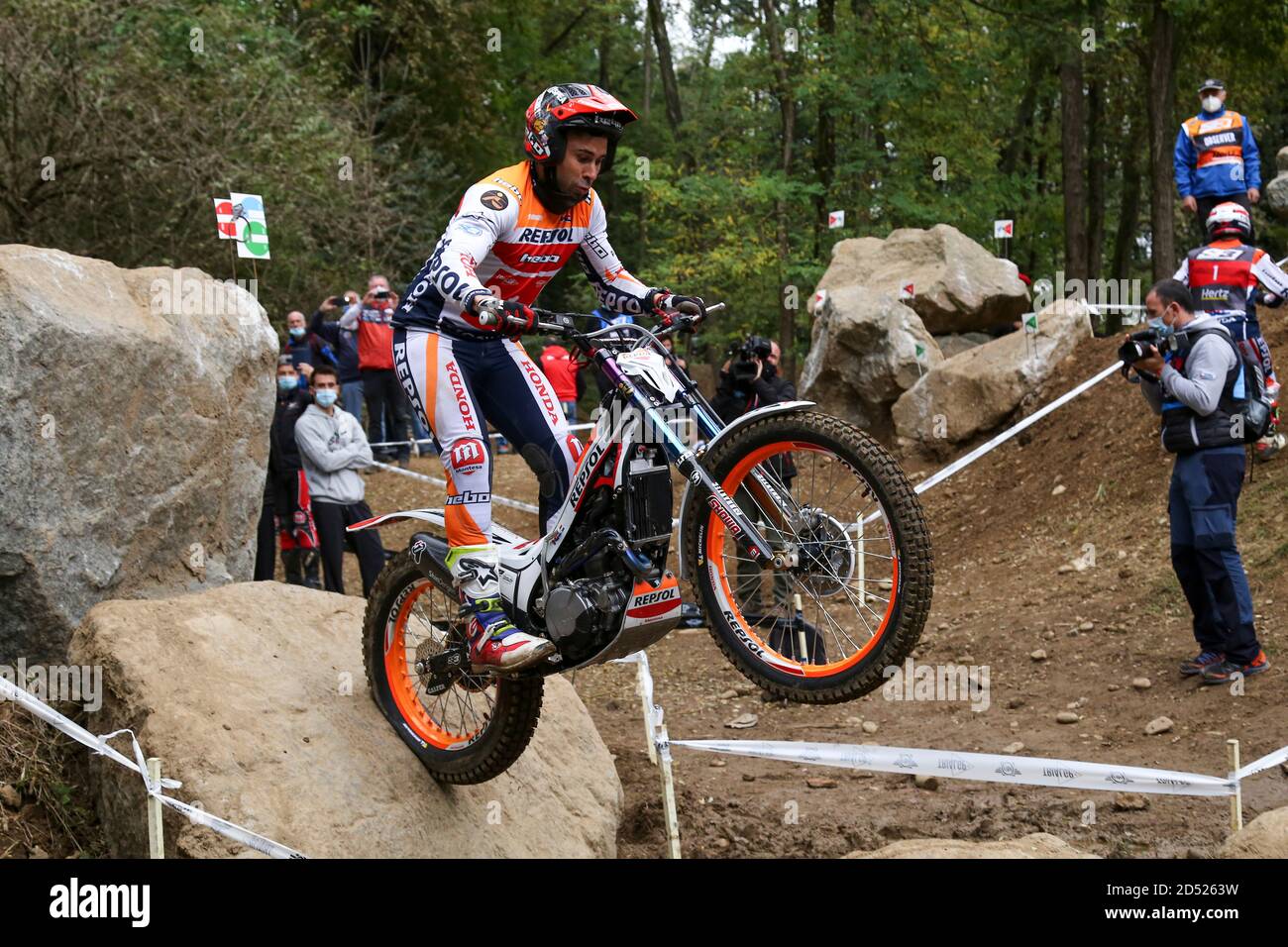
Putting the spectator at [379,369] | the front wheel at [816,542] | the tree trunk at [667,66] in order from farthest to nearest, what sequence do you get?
the tree trunk at [667,66] → the spectator at [379,369] → the front wheel at [816,542]

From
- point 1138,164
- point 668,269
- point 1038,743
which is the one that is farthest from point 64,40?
point 1138,164

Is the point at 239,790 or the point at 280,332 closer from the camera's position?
the point at 239,790

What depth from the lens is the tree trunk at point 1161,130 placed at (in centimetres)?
1833

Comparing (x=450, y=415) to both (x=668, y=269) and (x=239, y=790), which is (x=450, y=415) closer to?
(x=239, y=790)

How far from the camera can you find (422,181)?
25.4 metres

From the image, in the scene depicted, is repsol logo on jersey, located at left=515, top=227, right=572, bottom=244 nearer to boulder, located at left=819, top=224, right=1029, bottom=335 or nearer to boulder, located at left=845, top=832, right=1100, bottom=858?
boulder, located at left=845, top=832, right=1100, bottom=858

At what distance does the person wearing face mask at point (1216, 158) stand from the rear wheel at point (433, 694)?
920cm

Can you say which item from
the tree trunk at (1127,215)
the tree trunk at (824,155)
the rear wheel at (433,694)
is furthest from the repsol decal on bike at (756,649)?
the tree trunk at (1127,215)

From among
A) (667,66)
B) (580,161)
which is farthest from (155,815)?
(667,66)

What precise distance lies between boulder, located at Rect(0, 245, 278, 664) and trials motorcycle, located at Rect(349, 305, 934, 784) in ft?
8.80

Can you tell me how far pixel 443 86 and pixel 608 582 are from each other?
79.2 feet

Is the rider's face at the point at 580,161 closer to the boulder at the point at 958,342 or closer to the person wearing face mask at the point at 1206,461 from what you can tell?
the person wearing face mask at the point at 1206,461

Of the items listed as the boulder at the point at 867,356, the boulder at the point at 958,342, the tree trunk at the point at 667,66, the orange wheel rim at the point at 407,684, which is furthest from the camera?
the tree trunk at the point at 667,66
